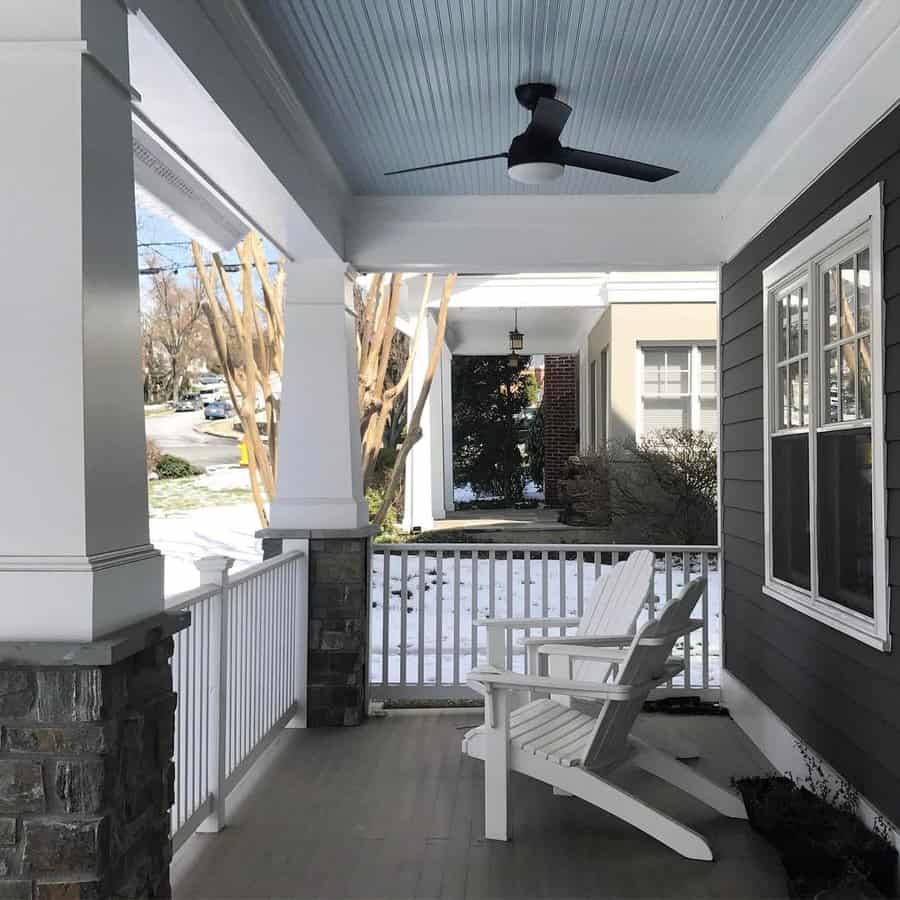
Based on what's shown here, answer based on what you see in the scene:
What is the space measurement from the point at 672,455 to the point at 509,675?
6.33 meters

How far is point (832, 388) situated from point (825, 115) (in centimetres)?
105

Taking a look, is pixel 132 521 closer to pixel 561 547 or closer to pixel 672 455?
pixel 561 547

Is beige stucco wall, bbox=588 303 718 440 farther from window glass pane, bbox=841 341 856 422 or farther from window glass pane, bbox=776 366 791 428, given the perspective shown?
window glass pane, bbox=841 341 856 422

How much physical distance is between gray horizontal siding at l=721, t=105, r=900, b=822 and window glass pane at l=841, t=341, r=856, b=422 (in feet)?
1.43

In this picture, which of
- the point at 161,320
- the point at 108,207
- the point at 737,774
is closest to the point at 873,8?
the point at 108,207

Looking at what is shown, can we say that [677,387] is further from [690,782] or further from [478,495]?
[478,495]

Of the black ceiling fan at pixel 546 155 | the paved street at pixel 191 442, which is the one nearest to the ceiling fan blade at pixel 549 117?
the black ceiling fan at pixel 546 155

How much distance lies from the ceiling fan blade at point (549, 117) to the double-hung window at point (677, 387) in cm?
659

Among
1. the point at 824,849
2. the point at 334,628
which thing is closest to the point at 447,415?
the point at 334,628

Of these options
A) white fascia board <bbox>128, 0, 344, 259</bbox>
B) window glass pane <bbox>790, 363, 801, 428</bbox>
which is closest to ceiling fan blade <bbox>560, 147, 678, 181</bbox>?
window glass pane <bbox>790, 363, 801, 428</bbox>

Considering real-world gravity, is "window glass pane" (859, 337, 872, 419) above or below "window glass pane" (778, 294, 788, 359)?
below

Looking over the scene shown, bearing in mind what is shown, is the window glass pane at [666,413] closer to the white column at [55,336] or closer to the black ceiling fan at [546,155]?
the black ceiling fan at [546,155]

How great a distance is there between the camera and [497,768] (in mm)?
3885

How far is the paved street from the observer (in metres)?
15.6
